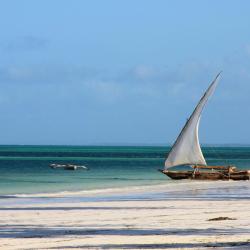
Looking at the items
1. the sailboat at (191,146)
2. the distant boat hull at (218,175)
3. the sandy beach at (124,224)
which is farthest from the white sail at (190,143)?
the sandy beach at (124,224)

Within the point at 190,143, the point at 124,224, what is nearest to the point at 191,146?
the point at 190,143

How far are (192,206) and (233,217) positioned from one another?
6.56 meters

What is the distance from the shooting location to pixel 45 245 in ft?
68.4

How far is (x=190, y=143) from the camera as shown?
257 feet

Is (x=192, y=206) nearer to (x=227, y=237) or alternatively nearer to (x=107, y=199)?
(x=107, y=199)

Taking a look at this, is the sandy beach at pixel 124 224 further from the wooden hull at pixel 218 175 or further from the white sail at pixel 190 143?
the white sail at pixel 190 143

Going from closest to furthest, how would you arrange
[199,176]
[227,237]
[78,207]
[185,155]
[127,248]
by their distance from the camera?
[127,248]
[227,237]
[78,207]
[199,176]
[185,155]

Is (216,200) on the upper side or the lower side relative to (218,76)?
lower

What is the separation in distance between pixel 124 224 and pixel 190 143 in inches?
2056

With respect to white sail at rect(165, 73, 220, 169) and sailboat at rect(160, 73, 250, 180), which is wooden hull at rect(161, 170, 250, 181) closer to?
sailboat at rect(160, 73, 250, 180)

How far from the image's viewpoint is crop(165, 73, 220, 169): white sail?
78000 millimetres

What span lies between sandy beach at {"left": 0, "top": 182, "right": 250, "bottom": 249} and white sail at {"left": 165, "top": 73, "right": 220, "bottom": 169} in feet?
125

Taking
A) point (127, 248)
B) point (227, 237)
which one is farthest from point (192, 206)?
point (127, 248)

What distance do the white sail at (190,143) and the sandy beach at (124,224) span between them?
38.0m
